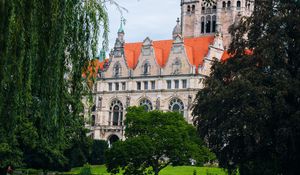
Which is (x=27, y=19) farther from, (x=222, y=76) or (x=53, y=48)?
(x=222, y=76)

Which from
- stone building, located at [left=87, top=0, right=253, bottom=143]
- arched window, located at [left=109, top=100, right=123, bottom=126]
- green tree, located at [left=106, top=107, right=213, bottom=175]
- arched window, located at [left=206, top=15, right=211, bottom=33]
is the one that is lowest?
green tree, located at [left=106, top=107, right=213, bottom=175]

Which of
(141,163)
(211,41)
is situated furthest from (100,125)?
(141,163)

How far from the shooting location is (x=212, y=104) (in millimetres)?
34281

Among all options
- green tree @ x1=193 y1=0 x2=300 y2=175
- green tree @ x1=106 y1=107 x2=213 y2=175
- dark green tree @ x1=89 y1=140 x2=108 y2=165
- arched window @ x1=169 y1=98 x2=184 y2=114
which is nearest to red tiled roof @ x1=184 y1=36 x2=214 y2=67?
arched window @ x1=169 y1=98 x2=184 y2=114

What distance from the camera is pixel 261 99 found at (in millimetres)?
30984

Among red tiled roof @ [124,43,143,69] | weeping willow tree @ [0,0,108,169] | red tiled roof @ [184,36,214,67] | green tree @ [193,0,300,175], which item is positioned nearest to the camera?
weeping willow tree @ [0,0,108,169]

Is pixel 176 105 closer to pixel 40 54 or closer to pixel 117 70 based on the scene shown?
pixel 117 70

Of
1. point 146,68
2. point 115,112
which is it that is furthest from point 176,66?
point 115,112

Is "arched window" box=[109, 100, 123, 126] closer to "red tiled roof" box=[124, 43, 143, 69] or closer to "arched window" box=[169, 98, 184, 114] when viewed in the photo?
"red tiled roof" box=[124, 43, 143, 69]

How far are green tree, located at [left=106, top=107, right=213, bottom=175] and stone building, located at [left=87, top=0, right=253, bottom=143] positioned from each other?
1041 inches

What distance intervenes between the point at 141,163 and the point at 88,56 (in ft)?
95.9

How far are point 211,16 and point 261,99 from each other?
56713 mm

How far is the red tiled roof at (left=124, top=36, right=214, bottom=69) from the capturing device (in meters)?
76.4

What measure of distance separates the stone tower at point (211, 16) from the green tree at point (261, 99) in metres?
46.1
